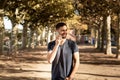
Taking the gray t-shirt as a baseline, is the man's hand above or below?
above

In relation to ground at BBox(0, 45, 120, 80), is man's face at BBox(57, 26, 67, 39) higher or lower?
higher

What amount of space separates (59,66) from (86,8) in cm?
2671

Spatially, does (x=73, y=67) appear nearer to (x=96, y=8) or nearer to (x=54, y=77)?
(x=54, y=77)

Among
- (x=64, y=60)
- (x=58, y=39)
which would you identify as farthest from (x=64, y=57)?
(x=58, y=39)

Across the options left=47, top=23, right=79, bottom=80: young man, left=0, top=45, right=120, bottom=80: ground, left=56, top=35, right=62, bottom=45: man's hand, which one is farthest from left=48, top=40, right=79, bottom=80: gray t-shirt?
left=0, top=45, right=120, bottom=80: ground

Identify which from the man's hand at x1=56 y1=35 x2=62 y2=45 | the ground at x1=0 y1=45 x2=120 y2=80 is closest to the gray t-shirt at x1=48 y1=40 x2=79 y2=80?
the man's hand at x1=56 y1=35 x2=62 y2=45

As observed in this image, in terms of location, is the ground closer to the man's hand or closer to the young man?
the young man

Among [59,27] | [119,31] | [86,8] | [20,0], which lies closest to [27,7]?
[20,0]

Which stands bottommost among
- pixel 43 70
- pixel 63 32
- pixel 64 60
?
pixel 43 70

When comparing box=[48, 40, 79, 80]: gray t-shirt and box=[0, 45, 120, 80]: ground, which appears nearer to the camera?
box=[48, 40, 79, 80]: gray t-shirt

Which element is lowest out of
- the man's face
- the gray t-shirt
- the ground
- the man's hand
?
the ground

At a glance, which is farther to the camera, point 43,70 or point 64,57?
point 43,70

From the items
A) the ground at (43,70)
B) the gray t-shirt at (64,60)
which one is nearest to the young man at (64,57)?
the gray t-shirt at (64,60)

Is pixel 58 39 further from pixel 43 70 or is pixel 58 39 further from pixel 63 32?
pixel 43 70
